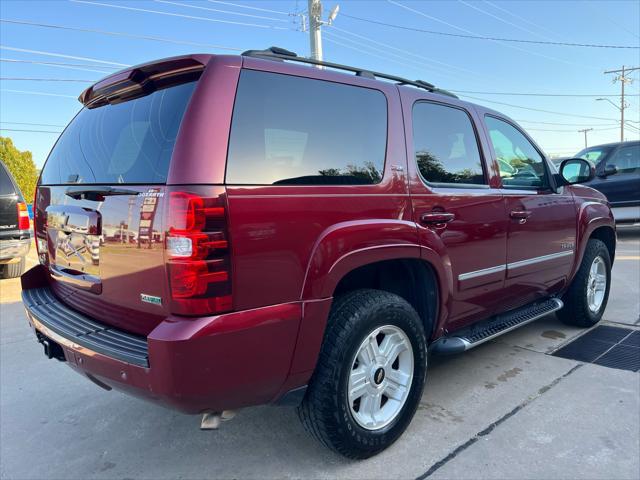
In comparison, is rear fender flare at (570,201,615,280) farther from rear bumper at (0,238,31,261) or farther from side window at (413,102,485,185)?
rear bumper at (0,238,31,261)

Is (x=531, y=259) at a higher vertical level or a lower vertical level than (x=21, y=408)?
higher

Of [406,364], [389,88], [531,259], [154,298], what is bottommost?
[406,364]

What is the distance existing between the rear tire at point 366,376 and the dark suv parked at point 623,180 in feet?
30.3

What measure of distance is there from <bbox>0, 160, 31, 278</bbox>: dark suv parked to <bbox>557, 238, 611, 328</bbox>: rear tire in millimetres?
6903

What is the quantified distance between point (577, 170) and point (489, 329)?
202 cm

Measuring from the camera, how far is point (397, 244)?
2508mm

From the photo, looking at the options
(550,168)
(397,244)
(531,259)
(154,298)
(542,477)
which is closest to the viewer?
(154,298)

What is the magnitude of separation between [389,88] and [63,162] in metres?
1.95

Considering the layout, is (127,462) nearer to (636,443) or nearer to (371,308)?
(371,308)

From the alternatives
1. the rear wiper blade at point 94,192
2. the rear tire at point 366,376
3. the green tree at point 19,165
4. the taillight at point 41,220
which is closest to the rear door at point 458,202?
the rear tire at point 366,376

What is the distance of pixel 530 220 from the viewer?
359 centimetres

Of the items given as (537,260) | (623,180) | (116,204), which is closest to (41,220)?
(116,204)

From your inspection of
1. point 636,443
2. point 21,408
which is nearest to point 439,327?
point 636,443

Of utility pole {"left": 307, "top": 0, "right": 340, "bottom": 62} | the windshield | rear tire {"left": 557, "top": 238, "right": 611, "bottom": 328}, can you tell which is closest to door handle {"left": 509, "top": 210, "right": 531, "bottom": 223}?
rear tire {"left": 557, "top": 238, "right": 611, "bottom": 328}
